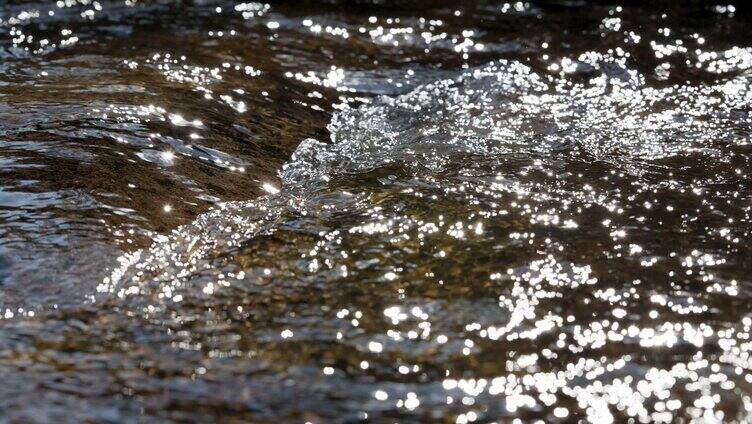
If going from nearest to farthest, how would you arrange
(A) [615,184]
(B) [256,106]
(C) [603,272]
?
(C) [603,272]
(A) [615,184]
(B) [256,106]

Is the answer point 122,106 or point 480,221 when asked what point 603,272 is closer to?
point 480,221

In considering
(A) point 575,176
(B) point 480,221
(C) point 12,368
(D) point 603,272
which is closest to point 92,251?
(C) point 12,368

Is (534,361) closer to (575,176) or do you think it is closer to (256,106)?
(575,176)

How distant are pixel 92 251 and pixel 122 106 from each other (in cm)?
150

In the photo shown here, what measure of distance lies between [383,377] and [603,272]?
0.98 m

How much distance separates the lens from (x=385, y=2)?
701 cm

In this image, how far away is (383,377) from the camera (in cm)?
263

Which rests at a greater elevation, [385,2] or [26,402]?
[385,2]

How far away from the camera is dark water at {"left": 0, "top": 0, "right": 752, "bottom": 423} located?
2.60 m

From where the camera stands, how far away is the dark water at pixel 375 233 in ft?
8.54

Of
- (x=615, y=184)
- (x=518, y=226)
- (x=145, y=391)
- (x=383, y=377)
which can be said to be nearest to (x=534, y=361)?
(x=383, y=377)

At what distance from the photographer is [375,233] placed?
3.40m

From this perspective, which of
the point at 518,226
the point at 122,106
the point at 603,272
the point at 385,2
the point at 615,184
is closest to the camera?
the point at 603,272

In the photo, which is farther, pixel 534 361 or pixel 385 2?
pixel 385 2
